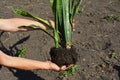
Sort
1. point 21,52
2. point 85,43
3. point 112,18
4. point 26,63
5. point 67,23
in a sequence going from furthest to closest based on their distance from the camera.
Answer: point 112,18, point 85,43, point 21,52, point 67,23, point 26,63

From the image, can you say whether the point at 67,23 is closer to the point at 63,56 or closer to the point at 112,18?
the point at 63,56

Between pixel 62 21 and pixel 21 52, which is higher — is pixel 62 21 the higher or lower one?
the higher one

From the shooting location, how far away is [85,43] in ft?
13.2

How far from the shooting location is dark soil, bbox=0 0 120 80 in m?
3.49

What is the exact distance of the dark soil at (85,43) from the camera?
11.5 ft

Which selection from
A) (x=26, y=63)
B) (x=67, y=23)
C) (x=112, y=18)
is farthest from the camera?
(x=112, y=18)

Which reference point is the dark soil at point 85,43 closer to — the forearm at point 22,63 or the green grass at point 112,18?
the green grass at point 112,18

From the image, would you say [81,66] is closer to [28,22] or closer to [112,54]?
[112,54]

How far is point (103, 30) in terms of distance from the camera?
14.2 ft

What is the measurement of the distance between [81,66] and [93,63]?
14 cm

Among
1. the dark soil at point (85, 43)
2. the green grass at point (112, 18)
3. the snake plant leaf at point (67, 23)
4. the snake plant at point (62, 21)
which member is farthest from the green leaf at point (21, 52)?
the green grass at point (112, 18)

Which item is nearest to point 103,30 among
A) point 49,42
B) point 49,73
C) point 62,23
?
point 49,42

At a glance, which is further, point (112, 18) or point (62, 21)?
point (112, 18)

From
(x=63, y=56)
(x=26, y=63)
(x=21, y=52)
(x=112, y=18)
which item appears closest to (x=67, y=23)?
(x=63, y=56)
